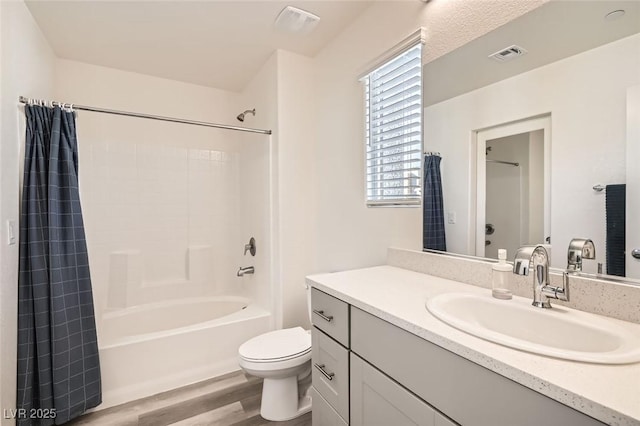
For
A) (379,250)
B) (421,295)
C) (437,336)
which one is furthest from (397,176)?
(437,336)

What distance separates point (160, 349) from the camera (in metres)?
1.99

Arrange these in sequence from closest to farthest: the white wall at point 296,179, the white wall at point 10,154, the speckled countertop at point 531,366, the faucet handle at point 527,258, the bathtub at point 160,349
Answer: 1. the speckled countertop at point 531,366
2. the faucet handle at point 527,258
3. the white wall at point 10,154
4. the bathtub at point 160,349
5. the white wall at point 296,179

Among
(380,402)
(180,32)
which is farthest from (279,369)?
(180,32)

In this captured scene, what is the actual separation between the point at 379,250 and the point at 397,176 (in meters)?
0.45

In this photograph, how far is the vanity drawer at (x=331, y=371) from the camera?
116 centimetres

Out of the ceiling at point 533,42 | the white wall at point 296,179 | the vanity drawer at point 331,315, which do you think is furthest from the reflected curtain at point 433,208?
the white wall at point 296,179

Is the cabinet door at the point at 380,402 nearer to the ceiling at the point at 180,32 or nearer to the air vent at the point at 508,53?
the air vent at the point at 508,53

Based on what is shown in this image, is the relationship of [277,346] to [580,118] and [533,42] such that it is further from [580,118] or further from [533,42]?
[533,42]

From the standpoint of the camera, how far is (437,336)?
77cm

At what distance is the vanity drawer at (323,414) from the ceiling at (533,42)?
148 centimetres

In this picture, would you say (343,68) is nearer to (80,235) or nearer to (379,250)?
(379,250)

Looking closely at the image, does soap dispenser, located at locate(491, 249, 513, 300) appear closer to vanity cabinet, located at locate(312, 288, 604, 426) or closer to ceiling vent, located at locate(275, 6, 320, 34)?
vanity cabinet, located at locate(312, 288, 604, 426)

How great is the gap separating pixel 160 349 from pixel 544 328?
7.01 ft

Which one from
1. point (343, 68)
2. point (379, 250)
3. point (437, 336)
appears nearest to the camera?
point (437, 336)
